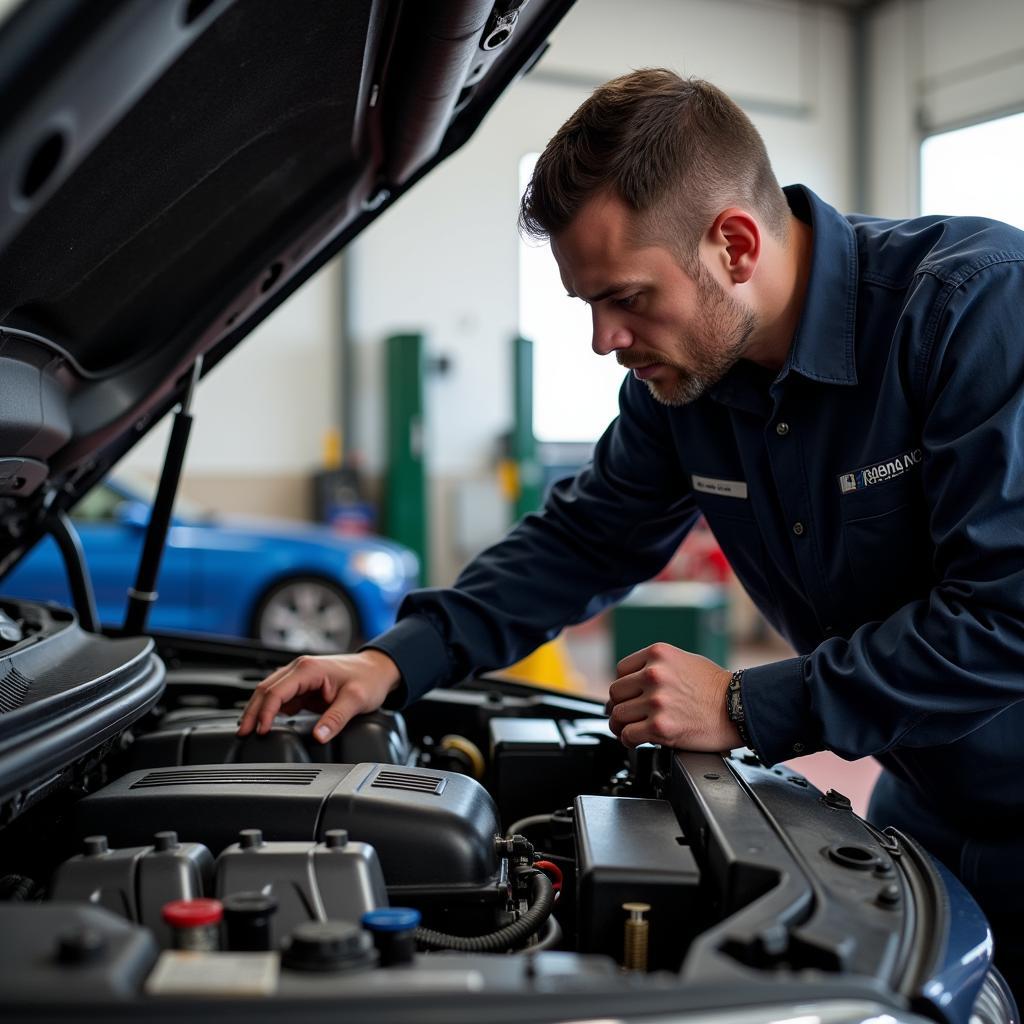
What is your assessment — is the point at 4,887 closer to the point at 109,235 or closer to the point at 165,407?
the point at 109,235

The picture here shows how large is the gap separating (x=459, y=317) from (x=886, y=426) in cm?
698

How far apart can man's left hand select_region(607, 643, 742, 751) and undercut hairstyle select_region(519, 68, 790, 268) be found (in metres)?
0.50

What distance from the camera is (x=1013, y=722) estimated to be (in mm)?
1417

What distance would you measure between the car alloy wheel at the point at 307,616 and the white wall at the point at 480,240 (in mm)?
2627

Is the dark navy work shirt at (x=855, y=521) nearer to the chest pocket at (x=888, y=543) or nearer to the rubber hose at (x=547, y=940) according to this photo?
the chest pocket at (x=888, y=543)

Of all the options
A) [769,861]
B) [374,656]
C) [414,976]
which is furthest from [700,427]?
[414,976]

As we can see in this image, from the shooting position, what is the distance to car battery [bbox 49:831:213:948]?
0.96 meters

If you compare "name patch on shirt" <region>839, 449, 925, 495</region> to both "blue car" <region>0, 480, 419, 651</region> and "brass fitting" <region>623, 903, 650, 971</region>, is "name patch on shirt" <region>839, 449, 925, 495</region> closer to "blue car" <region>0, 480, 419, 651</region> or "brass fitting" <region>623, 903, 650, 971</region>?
"brass fitting" <region>623, 903, 650, 971</region>

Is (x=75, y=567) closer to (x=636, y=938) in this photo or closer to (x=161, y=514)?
(x=161, y=514)

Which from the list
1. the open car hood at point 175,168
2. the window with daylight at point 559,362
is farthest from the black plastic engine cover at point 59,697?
the window with daylight at point 559,362

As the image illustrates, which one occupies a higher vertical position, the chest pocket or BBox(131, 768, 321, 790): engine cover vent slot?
the chest pocket

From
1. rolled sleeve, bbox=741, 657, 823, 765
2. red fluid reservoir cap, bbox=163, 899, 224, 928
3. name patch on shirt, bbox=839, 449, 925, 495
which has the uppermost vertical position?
name patch on shirt, bbox=839, 449, 925, 495

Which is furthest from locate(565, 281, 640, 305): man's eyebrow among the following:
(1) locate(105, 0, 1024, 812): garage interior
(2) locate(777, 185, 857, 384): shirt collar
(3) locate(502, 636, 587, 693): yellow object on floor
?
(1) locate(105, 0, 1024, 812): garage interior

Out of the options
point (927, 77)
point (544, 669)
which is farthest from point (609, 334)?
point (927, 77)
